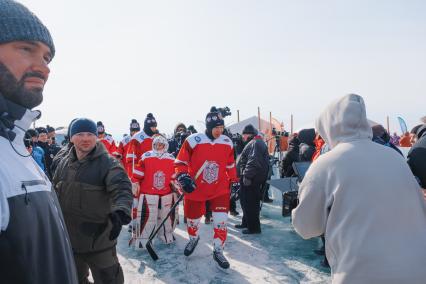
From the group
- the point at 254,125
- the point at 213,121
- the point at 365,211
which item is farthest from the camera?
the point at 254,125

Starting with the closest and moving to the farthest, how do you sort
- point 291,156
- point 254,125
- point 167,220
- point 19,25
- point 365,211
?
point 19,25 < point 365,211 < point 167,220 < point 291,156 < point 254,125

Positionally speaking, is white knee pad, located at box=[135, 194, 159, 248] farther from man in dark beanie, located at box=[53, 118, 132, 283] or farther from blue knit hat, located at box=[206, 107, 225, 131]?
man in dark beanie, located at box=[53, 118, 132, 283]

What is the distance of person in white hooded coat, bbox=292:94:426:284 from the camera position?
5.62ft

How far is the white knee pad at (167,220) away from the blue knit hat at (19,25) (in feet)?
14.4

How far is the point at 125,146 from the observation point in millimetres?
7938

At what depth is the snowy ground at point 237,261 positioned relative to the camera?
4195 mm

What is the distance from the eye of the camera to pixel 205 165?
193 inches

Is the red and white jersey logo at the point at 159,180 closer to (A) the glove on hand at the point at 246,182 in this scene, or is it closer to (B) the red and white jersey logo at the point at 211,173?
(B) the red and white jersey logo at the point at 211,173

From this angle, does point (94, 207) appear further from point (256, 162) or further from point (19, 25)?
point (256, 162)

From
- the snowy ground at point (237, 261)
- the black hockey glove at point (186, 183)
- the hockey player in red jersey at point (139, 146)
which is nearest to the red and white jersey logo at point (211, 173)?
the black hockey glove at point (186, 183)

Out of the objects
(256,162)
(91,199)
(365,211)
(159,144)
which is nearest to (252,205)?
(256,162)

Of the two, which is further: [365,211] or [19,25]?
[365,211]

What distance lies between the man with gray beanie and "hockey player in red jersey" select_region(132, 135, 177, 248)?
13.3 feet

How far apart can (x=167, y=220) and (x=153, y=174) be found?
2.86 ft
